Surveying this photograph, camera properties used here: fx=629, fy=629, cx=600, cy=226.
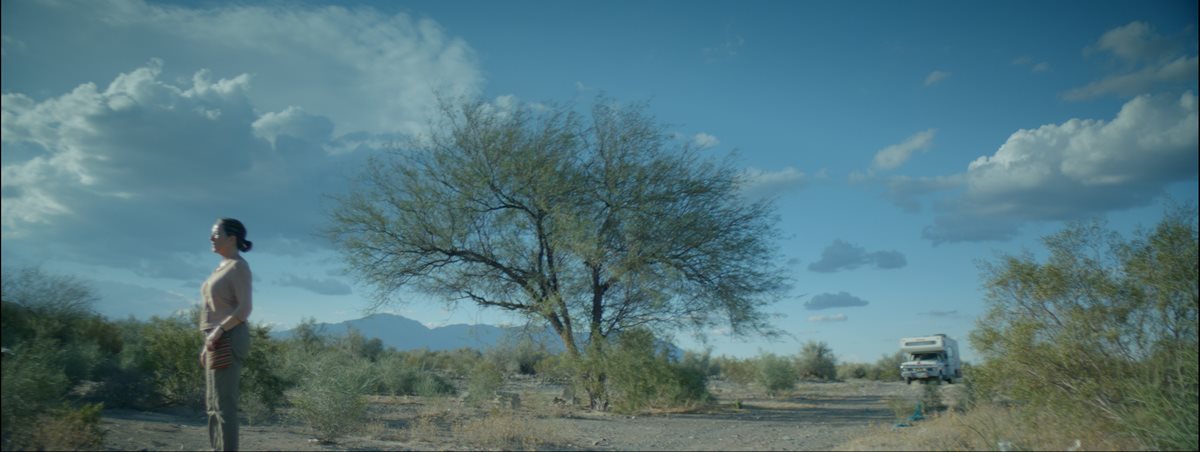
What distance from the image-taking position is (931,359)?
25500 mm

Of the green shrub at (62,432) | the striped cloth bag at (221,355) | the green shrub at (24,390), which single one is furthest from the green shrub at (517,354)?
the striped cloth bag at (221,355)

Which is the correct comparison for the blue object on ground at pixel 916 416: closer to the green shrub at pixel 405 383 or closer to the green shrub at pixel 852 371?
the green shrub at pixel 405 383

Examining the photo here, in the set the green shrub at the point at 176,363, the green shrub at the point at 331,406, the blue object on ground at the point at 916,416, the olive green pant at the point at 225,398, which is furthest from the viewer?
the blue object on ground at the point at 916,416

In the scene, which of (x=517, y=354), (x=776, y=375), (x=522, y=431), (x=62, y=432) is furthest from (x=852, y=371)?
(x=62, y=432)

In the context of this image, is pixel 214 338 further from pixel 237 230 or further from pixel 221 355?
pixel 237 230

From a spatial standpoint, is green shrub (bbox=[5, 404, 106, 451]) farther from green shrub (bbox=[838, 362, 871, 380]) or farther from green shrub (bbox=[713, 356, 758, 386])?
green shrub (bbox=[838, 362, 871, 380])

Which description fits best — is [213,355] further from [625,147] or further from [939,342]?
[939,342]

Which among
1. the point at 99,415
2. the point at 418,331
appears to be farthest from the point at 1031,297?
the point at 418,331

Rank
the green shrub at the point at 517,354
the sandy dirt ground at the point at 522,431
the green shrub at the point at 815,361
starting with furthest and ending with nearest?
the green shrub at the point at 815,361 < the green shrub at the point at 517,354 < the sandy dirt ground at the point at 522,431

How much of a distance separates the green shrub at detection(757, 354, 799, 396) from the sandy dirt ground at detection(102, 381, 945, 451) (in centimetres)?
890

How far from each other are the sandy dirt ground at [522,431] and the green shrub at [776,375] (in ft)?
29.2

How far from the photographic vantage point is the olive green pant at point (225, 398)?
5.98 meters

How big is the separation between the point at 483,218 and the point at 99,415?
367 inches

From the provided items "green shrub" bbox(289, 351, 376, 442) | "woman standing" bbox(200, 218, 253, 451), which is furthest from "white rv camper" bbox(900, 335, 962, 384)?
"woman standing" bbox(200, 218, 253, 451)
